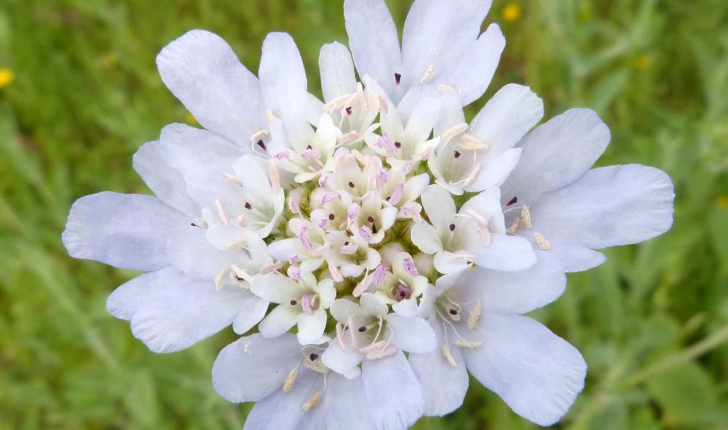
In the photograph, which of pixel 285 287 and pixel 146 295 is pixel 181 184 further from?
pixel 285 287

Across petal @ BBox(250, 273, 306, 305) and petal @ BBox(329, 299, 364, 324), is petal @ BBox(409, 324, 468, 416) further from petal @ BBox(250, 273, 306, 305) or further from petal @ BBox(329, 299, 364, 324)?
petal @ BBox(250, 273, 306, 305)

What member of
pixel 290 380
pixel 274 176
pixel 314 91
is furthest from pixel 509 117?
pixel 314 91

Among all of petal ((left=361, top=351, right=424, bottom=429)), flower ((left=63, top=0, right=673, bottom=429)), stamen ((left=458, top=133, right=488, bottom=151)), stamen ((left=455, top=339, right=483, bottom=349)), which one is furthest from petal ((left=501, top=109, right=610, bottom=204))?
petal ((left=361, top=351, right=424, bottom=429))

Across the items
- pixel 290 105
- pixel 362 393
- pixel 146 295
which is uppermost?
pixel 290 105

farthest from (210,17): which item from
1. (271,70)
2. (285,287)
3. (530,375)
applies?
(530,375)

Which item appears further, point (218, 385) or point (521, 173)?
point (521, 173)

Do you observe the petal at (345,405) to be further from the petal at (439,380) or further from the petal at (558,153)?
the petal at (558,153)
